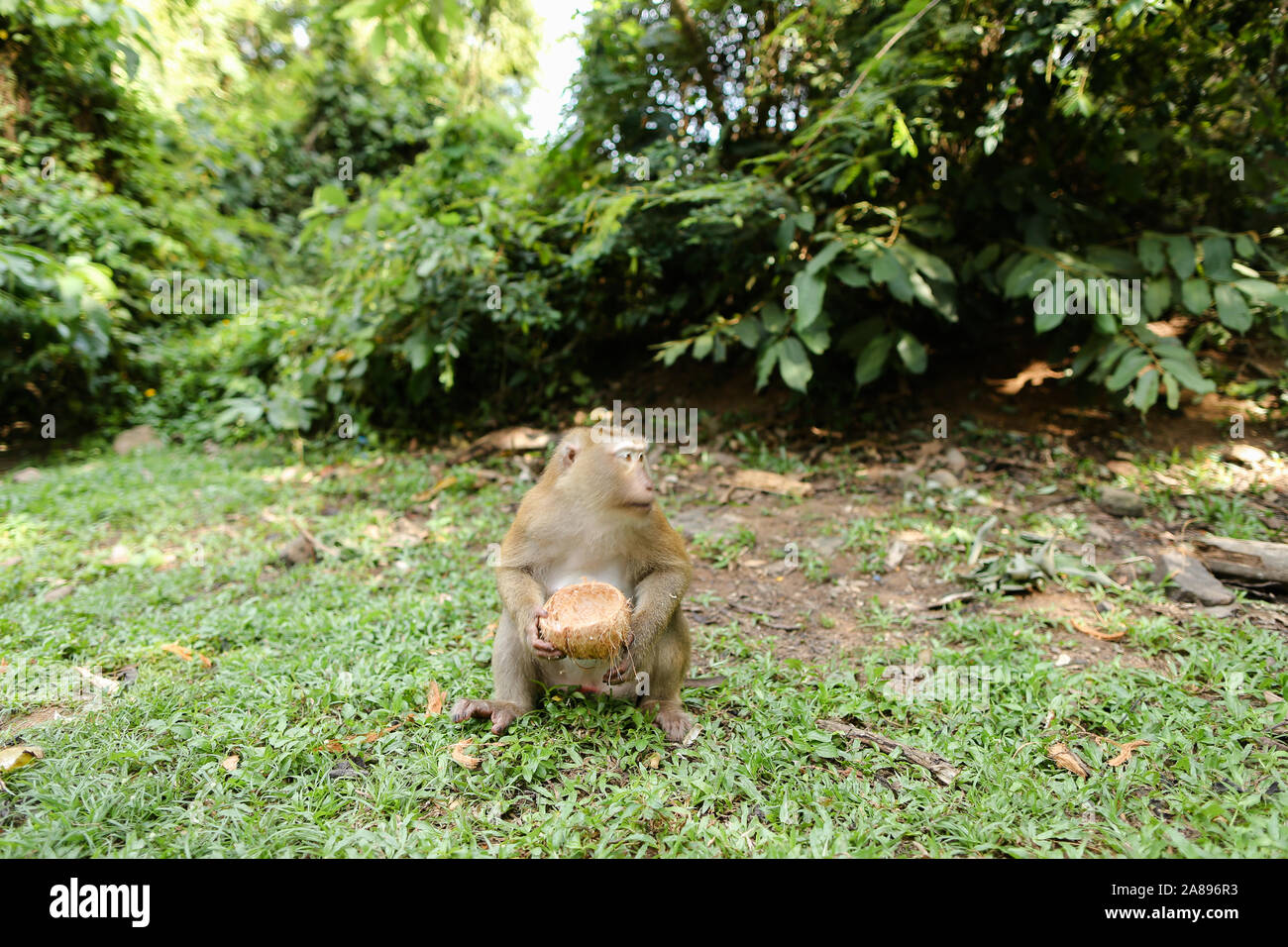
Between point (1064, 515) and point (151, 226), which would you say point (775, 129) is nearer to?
point (1064, 515)

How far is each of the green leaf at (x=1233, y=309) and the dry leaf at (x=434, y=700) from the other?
545 centimetres

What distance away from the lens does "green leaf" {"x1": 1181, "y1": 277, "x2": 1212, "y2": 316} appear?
16.2 feet

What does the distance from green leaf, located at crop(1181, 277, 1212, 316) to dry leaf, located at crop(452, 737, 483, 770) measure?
5354 millimetres

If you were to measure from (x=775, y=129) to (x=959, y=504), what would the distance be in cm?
400

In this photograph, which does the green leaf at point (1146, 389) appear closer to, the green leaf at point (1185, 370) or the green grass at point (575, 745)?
the green leaf at point (1185, 370)

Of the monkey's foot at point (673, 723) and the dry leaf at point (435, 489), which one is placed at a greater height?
the dry leaf at point (435, 489)

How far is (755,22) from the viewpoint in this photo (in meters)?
6.77

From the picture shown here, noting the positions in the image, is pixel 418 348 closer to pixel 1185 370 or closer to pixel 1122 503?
pixel 1122 503

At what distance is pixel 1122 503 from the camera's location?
17.0 ft

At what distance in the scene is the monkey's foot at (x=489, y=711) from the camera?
3.05 m

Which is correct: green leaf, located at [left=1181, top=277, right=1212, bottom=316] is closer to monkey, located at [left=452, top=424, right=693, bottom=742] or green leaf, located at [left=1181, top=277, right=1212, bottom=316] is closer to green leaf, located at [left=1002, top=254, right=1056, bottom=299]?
green leaf, located at [left=1002, top=254, right=1056, bottom=299]

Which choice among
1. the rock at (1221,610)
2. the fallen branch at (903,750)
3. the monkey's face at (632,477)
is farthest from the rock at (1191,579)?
the monkey's face at (632,477)

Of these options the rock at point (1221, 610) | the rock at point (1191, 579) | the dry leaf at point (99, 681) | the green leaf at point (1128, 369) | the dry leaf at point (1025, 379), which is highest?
the dry leaf at point (1025, 379)

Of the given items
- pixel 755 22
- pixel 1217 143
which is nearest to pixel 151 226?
pixel 755 22
